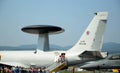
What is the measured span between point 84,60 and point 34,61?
513 cm

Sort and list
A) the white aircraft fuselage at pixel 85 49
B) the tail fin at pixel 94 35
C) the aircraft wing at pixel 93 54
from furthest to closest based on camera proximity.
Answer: the tail fin at pixel 94 35 → the white aircraft fuselage at pixel 85 49 → the aircraft wing at pixel 93 54

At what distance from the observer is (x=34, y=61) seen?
28562mm

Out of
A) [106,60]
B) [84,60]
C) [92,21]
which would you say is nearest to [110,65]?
[106,60]

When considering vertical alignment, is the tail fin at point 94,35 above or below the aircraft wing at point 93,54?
above

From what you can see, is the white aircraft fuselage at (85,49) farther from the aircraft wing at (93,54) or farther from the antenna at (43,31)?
the antenna at (43,31)

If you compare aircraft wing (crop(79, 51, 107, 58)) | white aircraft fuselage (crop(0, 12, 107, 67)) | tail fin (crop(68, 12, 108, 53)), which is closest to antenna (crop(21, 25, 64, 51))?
white aircraft fuselage (crop(0, 12, 107, 67))

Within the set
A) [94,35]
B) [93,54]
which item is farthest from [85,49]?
[93,54]

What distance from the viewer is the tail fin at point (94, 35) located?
26750mm

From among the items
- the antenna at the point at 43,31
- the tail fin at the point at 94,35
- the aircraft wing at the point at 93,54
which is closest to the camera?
the aircraft wing at the point at 93,54

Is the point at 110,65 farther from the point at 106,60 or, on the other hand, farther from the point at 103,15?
the point at 103,15

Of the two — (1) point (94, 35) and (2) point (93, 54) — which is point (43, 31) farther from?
(2) point (93, 54)

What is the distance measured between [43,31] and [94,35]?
8.62 m

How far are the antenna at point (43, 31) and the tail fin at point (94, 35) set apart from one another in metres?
5.57

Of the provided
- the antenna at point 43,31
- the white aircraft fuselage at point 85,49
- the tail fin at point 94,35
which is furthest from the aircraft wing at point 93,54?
the antenna at point 43,31
